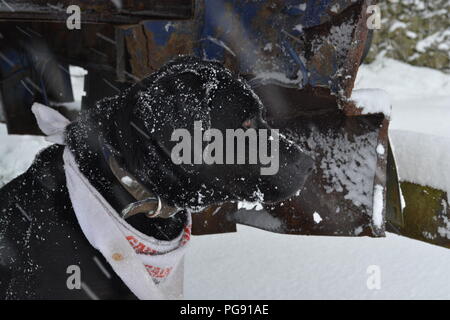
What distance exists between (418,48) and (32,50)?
4.83 metres

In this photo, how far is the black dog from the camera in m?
1.08

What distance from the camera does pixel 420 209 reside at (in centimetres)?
162

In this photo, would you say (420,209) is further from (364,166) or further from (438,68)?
(438,68)

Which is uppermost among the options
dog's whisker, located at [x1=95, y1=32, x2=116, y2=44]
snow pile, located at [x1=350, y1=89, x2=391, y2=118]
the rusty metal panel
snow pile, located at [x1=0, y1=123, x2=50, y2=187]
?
the rusty metal panel

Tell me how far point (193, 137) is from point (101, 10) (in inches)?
32.6

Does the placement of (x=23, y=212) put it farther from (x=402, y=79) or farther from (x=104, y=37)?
(x=402, y=79)

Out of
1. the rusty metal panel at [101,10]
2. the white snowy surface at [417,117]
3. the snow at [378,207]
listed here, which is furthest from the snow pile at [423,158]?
the rusty metal panel at [101,10]

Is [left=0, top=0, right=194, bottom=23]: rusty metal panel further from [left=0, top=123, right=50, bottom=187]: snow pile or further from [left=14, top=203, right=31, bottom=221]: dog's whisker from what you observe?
[left=0, top=123, right=50, bottom=187]: snow pile

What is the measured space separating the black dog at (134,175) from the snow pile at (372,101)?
0.48m

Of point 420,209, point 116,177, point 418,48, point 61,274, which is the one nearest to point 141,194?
point 116,177

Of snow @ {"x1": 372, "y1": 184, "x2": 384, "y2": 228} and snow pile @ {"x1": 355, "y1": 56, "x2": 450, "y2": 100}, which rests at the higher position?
snow @ {"x1": 372, "y1": 184, "x2": 384, "y2": 228}

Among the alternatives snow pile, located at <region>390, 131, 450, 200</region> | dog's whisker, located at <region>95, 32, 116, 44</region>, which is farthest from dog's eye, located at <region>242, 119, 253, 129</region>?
dog's whisker, located at <region>95, 32, 116, 44</region>

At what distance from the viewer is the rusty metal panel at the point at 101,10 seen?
5.36ft

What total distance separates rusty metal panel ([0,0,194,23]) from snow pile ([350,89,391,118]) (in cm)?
64
